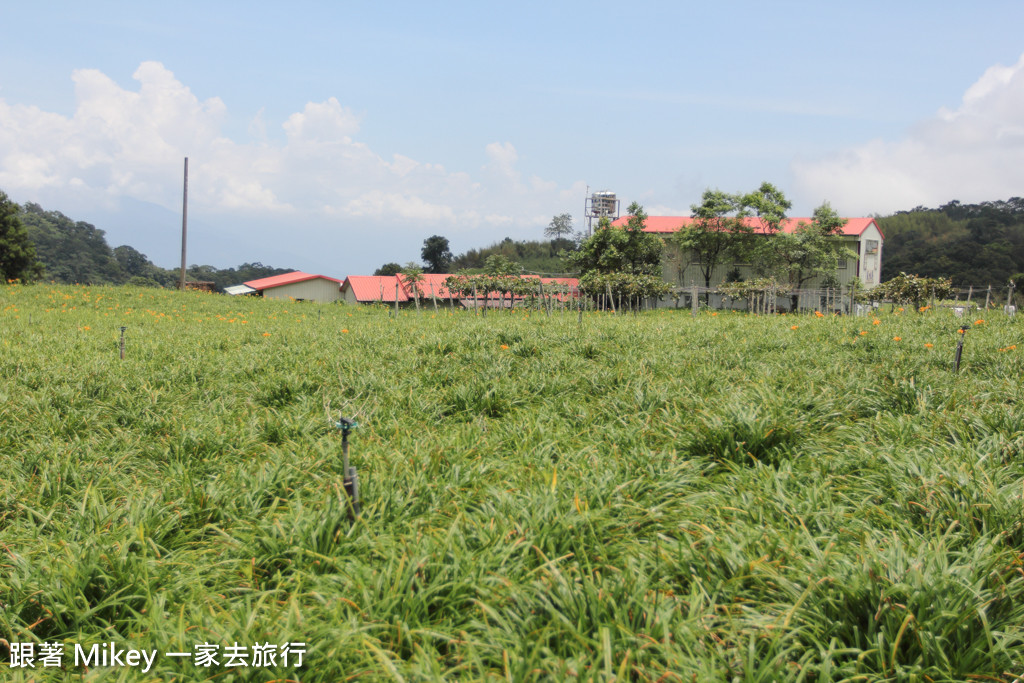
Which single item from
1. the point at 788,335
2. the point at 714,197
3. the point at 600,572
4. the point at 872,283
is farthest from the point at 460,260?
the point at 600,572

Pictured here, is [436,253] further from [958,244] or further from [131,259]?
[958,244]

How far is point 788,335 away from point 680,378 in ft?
9.98

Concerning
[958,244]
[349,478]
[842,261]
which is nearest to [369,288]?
[842,261]

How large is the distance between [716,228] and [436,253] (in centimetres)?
4867

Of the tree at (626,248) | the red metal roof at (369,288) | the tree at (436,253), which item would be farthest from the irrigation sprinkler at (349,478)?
the tree at (436,253)

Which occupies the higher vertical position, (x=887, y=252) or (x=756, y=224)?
(x=887, y=252)

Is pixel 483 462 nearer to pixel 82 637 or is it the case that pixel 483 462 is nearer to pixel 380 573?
pixel 380 573

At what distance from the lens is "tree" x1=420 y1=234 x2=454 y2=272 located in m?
79.4

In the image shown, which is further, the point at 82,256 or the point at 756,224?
the point at 82,256

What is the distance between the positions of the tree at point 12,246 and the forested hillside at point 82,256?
1606 cm

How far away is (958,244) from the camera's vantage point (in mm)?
61375

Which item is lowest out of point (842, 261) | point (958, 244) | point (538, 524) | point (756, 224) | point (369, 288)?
point (538, 524)

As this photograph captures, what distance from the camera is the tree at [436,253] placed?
260 ft

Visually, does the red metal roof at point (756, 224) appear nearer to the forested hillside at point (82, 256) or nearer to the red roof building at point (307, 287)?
the red roof building at point (307, 287)
